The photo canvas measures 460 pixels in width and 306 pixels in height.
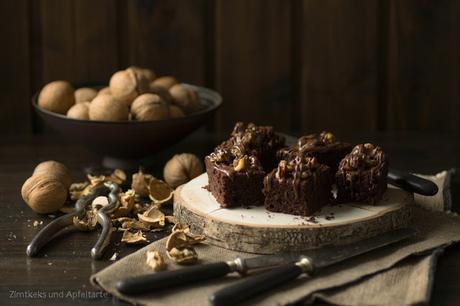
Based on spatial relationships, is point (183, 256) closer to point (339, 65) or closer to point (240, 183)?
point (240, 183)

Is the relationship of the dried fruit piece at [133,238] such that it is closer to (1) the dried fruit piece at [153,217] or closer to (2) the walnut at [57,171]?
(1) the dried fruit piece at [153,217]

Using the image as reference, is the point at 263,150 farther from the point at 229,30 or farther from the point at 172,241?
the point at 229,30

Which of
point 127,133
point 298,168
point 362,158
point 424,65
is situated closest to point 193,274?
point 298,168

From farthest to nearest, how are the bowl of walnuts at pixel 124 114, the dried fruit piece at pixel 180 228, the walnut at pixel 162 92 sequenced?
the walnut at pixel 162 92 → the bowl of walnuts at pixel 124 114 → the dried fruit piece at pixel 180 228

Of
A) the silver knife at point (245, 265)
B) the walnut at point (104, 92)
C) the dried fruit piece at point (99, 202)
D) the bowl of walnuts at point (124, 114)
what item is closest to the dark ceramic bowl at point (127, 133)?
the bowl of walnuts at point (124, 114)

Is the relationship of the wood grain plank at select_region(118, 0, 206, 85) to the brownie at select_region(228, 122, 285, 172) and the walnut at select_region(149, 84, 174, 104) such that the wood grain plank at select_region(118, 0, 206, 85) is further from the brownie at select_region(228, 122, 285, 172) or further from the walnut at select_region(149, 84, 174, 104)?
the brownie at select_region(228, 122, 285, 172)

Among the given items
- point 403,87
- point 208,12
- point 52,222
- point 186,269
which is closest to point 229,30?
point 208,12

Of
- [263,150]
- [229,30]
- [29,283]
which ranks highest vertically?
[229,30]
